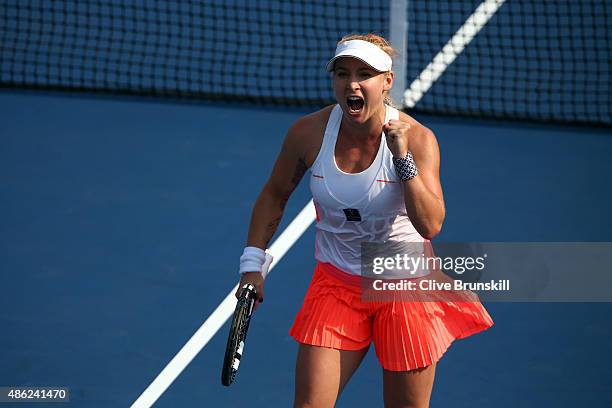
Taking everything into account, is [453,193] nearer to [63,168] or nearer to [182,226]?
[182,226]

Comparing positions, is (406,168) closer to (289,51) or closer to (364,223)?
(364,223)

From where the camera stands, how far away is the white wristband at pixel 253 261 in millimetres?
5180

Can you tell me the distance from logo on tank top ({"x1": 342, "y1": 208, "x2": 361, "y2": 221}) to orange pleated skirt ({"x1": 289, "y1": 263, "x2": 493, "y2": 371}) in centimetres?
28

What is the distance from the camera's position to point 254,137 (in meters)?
10.2

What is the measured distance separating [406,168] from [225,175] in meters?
4.94

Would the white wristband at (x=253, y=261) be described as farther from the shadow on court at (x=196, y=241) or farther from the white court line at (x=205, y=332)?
the white court line at (x=205, y=332)

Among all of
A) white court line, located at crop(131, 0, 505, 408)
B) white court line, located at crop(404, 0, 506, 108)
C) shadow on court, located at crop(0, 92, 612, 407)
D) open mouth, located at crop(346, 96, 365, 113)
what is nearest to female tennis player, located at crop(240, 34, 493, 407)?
open mouth, located at crop(346, 96, 365, 113)

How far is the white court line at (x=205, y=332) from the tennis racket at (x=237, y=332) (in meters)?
1.68

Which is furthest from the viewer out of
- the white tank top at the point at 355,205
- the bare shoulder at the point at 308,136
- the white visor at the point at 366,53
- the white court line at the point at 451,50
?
the white court line at the point at 451,50

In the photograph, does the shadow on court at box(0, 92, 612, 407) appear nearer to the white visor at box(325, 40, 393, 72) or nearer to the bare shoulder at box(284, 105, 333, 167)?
the bare shoulder at box(284, 105, 333, 167)

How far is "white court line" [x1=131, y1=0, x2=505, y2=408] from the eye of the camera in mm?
6680

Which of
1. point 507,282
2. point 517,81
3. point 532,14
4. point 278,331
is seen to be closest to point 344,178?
point 278,331

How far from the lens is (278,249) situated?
27.2 feet

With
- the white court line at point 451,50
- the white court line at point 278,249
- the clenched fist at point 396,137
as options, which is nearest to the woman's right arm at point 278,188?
the clenched fist at point 396,137
